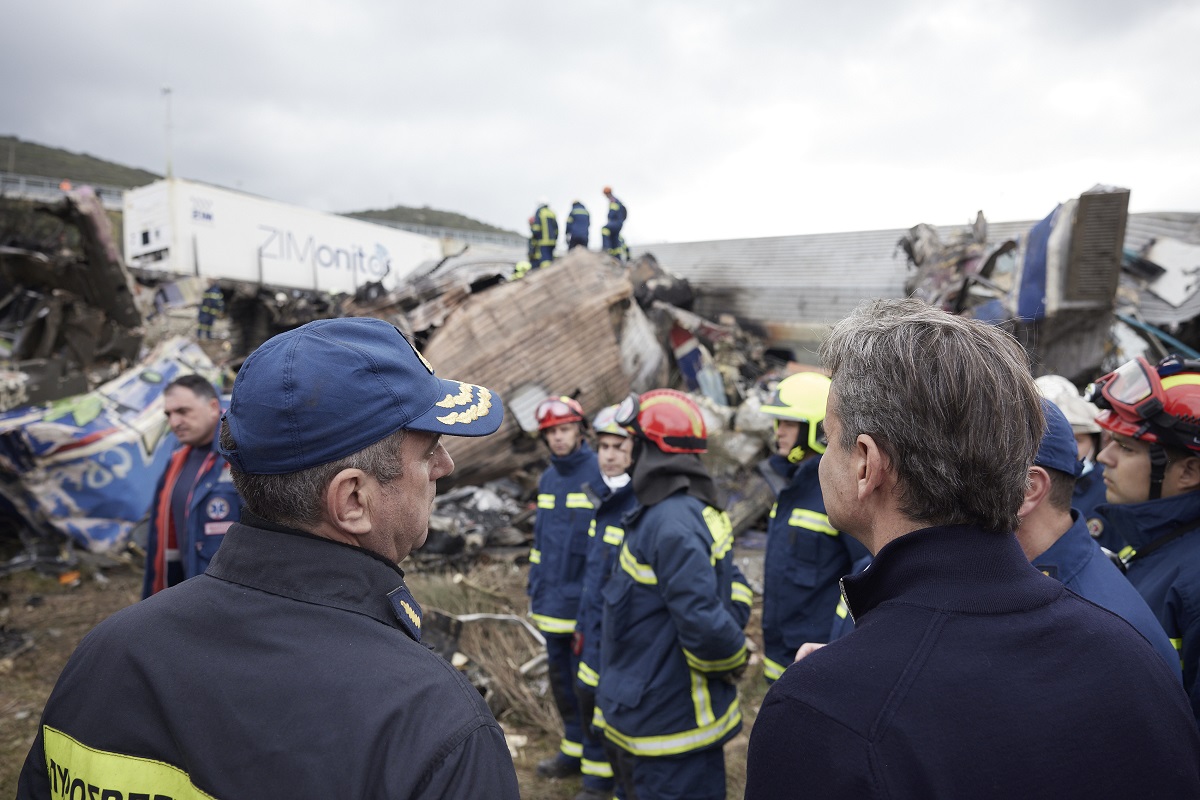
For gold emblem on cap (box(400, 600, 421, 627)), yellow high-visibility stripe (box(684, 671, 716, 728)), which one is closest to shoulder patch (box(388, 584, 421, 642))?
gold emblem on cap (box(400, 600, 421, 627))

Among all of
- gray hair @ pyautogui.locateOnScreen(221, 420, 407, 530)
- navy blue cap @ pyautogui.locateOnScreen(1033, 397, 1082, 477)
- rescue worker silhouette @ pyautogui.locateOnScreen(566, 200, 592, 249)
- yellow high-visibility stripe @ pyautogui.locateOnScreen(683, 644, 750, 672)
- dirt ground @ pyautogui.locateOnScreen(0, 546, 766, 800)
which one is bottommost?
dirt ground @ pyautogui.locateOnScreen(0, 546, 766, 800)

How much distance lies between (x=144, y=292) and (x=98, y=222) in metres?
8.81

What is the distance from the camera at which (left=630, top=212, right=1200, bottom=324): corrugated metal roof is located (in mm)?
11133

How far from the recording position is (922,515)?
994 millimetres

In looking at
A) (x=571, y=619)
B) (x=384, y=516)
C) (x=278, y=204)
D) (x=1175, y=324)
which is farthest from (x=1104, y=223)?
(x=278, y=204)

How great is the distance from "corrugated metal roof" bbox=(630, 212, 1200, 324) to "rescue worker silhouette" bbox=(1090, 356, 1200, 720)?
8601mm

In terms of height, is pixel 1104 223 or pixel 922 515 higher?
pixel 1104 223

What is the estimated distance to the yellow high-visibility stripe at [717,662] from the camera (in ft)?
8.29

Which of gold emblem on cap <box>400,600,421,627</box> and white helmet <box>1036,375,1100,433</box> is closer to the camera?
gold emblem on cap <box>400,600,421,627</box>

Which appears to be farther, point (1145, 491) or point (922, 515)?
point (1145, 491)

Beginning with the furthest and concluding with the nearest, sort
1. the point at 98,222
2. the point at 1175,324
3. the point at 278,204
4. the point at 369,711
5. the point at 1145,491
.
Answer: the point at 278,204 → the point at 98,222 → the point at 1175,324 → the point at 1145,491 → the point at 369,711

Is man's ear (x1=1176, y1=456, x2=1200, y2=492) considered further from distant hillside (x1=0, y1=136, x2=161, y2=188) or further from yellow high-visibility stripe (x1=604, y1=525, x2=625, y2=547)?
distant hillside (x1=0, y1=136, x2=161, y2=188)

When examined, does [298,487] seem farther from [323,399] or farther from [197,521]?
[197,521]

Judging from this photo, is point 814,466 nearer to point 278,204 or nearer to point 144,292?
point 144,292
